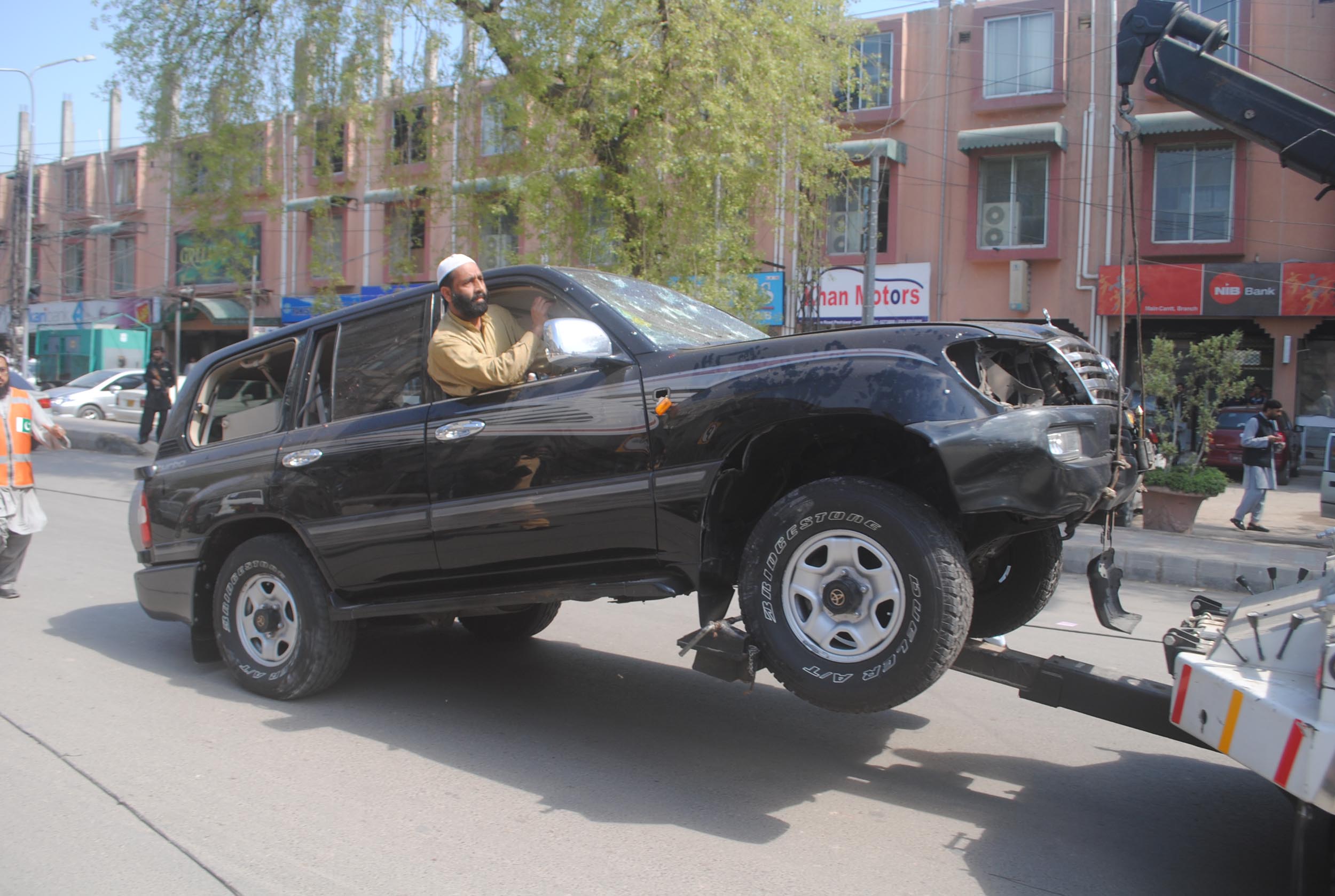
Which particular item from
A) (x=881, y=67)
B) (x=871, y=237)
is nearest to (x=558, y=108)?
(x=871, y=237)

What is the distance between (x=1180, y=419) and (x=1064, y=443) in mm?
11703

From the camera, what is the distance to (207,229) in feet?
51.8

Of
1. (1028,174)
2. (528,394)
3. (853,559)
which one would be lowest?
(853,559)

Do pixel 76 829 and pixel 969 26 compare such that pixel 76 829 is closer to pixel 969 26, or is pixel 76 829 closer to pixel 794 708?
pixel 794 708

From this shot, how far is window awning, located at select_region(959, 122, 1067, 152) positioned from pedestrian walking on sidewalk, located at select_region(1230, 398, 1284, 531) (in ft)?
35.6

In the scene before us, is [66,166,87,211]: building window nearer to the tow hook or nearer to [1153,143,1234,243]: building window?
[1153,143,1234,243]: building window

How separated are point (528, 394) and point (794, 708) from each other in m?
2.06

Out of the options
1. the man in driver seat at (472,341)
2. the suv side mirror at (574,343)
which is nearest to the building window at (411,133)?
the man in driver seat at (472,341)

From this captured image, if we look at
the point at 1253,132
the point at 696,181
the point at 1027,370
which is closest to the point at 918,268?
the point at 696,181

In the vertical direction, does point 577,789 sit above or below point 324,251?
below

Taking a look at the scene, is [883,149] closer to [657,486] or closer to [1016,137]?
[1016,137]

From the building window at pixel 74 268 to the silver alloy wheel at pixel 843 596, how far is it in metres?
46.1

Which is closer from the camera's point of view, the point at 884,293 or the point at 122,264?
the point at 884,293

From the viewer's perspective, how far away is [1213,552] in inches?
401
